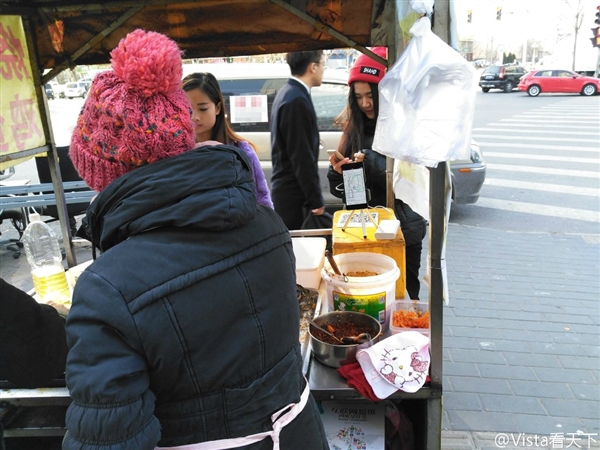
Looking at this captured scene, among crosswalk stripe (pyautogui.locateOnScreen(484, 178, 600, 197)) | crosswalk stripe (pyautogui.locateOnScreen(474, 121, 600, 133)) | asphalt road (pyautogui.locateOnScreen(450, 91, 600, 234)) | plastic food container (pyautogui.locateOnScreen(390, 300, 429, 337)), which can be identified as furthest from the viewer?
crosswalk stripe (pyautogui.locateOnScreen(474, 121, 600, 133))

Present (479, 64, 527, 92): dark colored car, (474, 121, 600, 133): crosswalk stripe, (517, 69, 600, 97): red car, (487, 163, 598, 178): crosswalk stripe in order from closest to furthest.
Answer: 1. (487, 163, 598, 178): crosswalk stripe
2. (474, 121, 600, 133): crosswalk stripe
3. (517, 69, 600, 97): red car
4. (479, 64, 527, 92): dark colored car

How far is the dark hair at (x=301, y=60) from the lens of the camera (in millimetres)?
3338

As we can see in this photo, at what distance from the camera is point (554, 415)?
115 inches

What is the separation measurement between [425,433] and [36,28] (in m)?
2.77

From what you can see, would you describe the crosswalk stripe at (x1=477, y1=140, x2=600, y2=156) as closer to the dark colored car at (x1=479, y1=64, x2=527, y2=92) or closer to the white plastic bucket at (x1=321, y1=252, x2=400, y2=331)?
the white plastic bucket at (x1=321, y1=252, x2=400, y2=331)

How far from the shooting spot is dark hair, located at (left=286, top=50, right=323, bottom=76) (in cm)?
334

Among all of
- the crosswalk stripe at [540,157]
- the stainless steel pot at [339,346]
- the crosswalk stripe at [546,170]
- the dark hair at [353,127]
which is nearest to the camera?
the stainless steel pot at [339,346]

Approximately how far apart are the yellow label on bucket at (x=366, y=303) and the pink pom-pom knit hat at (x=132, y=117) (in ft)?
3.99

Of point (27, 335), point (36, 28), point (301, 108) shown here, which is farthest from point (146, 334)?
point (301, 108)

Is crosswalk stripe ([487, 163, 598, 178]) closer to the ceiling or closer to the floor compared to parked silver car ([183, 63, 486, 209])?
closer to the floor

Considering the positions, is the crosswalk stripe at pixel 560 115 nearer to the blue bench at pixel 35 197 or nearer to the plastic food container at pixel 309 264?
the blue bench at pixel 35 197

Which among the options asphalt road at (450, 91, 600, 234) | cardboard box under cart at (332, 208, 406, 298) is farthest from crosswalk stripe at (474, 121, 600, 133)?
cardboard box under cart at (332, 208, 406, 298)

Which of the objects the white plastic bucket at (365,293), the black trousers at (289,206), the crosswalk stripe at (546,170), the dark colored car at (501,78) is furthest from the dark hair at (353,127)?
the dark colored car at (501,78)

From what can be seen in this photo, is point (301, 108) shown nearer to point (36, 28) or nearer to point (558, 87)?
point (36, 28)
